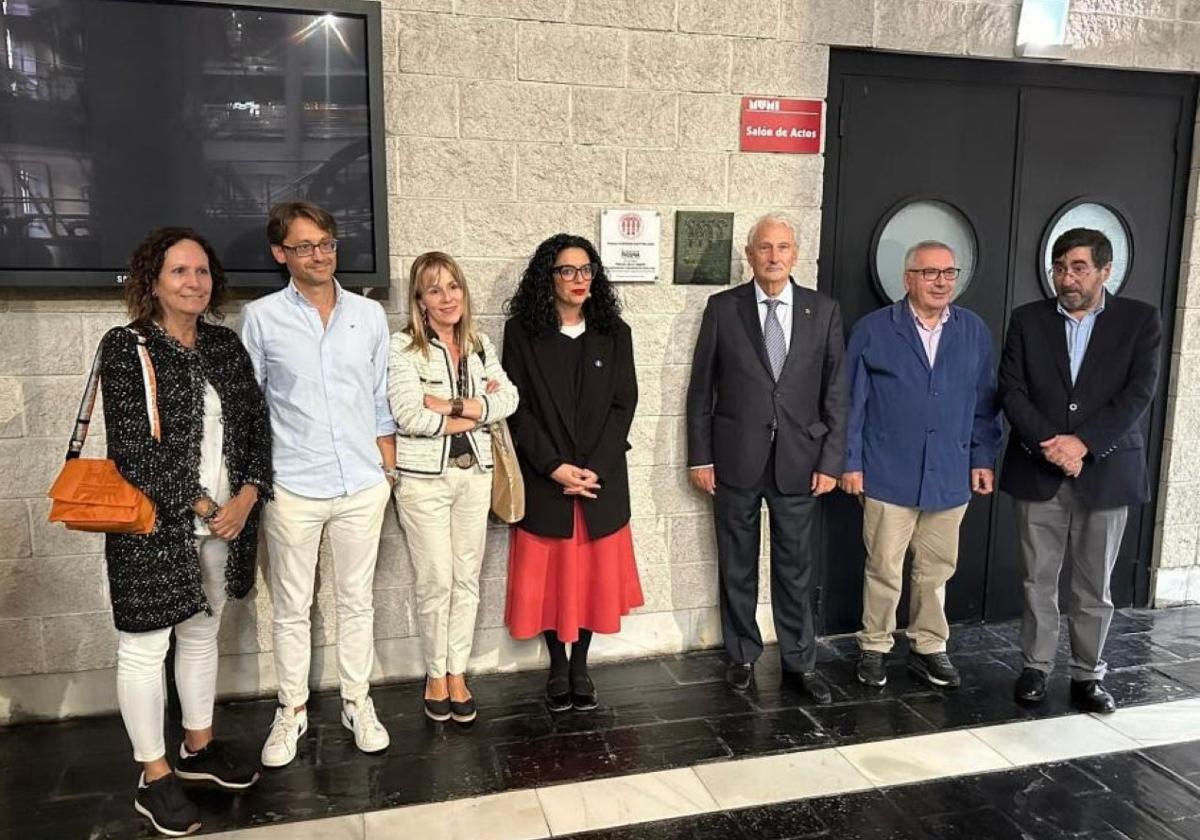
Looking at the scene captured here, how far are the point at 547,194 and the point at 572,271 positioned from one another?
47 cm

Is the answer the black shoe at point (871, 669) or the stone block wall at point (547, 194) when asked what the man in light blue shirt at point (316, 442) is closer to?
the stone block wall at point (547, 194)

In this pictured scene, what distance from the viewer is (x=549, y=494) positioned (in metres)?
3.12

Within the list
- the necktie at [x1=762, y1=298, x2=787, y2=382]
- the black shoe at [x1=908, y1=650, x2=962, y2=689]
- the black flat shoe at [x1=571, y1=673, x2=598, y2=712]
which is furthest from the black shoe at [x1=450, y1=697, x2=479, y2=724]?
the black shoe at [x1=908, y1=650, x2=962, y2=689]

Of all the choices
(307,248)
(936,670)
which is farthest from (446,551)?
(936,670)

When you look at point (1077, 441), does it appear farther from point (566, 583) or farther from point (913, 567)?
point (566, 583)

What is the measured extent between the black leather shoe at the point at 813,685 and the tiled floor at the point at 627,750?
0.15 feet

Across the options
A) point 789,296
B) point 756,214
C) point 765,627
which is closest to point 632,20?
point 756,214

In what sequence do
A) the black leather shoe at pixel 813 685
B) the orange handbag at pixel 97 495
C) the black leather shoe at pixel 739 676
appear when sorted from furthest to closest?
the black leather shoe at pixel 739 676 → the black leather shoe at pixel 813 685 → the orange handbag at pixel 97 495

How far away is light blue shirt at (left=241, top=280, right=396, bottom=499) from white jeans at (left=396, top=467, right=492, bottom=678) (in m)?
0.26

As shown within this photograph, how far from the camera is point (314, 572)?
2869 mm

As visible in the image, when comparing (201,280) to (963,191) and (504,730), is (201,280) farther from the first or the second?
(963,191)

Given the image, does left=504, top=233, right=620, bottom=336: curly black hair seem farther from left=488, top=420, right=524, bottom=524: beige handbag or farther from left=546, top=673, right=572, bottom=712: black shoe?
left=546, top=673, right=572, bottom=712: black shoe

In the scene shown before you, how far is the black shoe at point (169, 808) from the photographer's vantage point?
2457 millimetres

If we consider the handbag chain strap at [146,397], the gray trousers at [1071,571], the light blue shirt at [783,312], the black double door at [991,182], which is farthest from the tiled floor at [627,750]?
the light blue shirt at [783,312]
